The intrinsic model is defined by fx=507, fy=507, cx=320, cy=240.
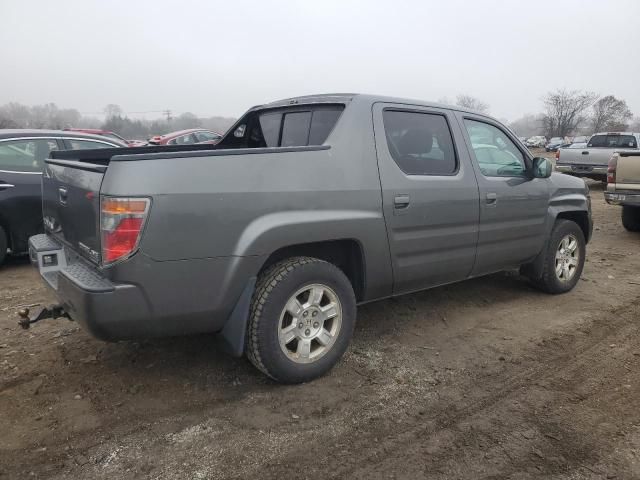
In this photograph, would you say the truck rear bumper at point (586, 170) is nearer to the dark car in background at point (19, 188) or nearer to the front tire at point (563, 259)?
the front tire at point (563, 259)

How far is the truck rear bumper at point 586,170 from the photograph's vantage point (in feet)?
50.0

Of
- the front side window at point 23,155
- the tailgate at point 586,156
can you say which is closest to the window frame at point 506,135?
the front side window at point 23,155

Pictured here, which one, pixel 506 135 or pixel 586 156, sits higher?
pixel 506 135

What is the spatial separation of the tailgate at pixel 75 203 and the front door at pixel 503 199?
2.85 meters

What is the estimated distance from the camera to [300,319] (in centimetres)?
317

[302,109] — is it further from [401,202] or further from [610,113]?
[610,113]

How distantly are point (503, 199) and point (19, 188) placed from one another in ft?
17.0

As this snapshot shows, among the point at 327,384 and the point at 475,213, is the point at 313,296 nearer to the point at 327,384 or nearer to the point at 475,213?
the point at 327,384

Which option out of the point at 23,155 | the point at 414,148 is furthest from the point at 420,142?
the point at 23,155

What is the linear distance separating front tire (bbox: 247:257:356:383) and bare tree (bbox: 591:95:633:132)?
278ft

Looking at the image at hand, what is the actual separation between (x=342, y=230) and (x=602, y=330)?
102 inches

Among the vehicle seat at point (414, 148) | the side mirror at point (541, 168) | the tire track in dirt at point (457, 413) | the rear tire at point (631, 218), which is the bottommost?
the tire track in dirt at point (457, 413)

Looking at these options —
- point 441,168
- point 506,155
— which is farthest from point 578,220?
point 441,168

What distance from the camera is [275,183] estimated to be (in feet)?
9.61
